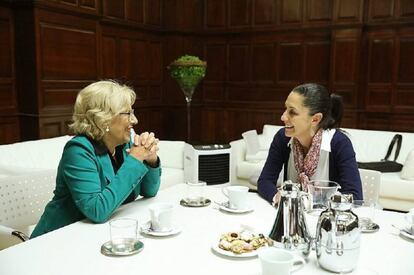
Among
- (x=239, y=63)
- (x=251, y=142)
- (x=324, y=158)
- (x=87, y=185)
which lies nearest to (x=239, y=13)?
(x=239, y=63)

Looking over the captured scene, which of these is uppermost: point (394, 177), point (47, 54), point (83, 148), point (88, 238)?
point (47, 54)

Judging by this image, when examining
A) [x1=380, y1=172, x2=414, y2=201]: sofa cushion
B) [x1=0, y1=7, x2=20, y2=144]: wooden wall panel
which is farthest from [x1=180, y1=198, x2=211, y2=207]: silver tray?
[x1=0, y1=7, x2=20, y2=144]: wooden wall panel

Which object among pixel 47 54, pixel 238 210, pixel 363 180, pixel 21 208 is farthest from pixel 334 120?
pixel 47 54

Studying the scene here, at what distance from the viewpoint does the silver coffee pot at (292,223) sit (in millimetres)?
1197

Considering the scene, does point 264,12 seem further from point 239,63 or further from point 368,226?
point 368,226

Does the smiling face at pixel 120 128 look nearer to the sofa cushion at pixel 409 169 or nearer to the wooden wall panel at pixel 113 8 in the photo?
the sofa cushion at pixel 409 169

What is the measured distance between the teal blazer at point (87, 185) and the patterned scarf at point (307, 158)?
78cm

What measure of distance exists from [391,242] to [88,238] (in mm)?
942

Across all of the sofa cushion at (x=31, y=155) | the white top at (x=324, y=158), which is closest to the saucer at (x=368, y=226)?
the white top at (x=324, y=158)

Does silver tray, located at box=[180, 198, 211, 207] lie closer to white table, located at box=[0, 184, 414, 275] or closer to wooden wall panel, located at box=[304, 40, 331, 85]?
white table, located at box=[0, 184, 414, 275]

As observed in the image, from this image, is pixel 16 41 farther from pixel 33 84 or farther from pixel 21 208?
pixel 21 208

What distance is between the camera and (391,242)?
4.31 feet

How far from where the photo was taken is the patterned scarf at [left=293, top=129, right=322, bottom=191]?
1.94 m

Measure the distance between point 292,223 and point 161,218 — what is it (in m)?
0.41
